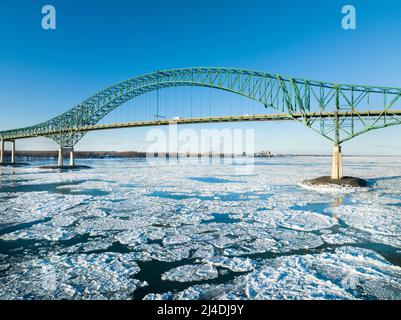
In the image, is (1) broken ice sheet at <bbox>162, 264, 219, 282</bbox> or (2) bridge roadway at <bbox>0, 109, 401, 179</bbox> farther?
(2) bridge roadway at <bbox>0, 109, 401, 179</bbox>

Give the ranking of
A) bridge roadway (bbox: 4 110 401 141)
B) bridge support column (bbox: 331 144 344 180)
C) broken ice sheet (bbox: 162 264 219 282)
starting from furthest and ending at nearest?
bridge roadway (bbox: 4 110 401 141)
bridge support column (bbox: 331 144 344 180)
broken ice sheet (bbox: 162 264 219 282)

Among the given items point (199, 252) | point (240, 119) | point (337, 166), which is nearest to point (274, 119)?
point (240, 119)

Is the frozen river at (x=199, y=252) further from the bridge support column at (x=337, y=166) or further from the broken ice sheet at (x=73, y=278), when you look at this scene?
the bridge support column at (x=337, y=166)

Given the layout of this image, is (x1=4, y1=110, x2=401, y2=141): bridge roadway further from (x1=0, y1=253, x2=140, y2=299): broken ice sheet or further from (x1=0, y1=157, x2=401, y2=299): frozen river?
(x1=0, y1=253, x2=140, y2=299): broken ice sheet

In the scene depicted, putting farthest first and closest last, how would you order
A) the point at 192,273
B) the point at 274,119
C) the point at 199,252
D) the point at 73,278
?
the point at 274,119
the point at 199,252
the point at 192,273
the point at 73,278

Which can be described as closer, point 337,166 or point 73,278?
point 73,278

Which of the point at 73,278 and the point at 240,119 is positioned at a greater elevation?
the point at 240,119

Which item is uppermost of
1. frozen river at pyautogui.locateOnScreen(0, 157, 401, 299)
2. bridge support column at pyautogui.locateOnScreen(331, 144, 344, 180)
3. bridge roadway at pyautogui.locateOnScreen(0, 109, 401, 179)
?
bridge roadway at pyautogui.locateOnScreen(0, 109, 401, 179)

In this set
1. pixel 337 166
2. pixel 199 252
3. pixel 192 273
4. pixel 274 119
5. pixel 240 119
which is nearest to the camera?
pixel 192 273

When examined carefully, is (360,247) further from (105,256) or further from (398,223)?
(105,256)

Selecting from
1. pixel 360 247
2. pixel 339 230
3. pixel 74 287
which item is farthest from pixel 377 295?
pixel 74 287

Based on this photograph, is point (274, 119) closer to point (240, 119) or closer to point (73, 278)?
point (240, 119)

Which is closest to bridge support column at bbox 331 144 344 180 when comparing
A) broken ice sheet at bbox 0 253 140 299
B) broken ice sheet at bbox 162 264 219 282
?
broken ice sheet at bbox 162 264 219 282
